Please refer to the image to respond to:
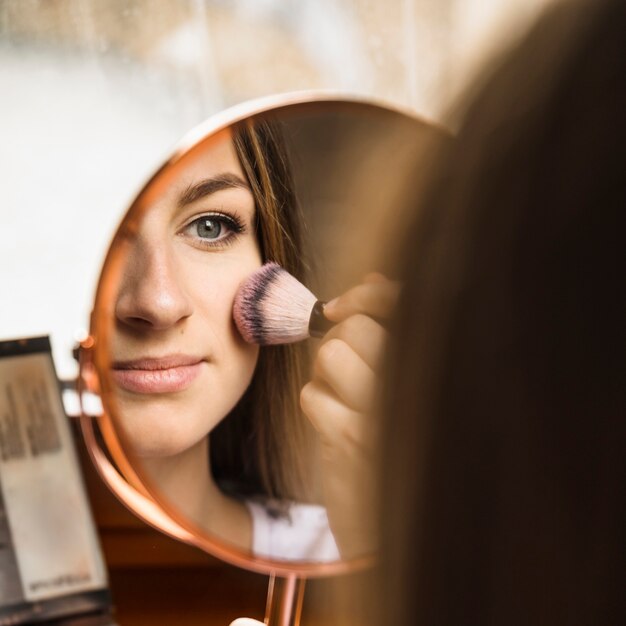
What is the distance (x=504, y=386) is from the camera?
0.58 feet

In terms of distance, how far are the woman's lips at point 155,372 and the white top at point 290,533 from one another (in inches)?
3.5

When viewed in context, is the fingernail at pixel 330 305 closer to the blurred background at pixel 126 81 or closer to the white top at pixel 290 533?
the white top at pixel 290 533

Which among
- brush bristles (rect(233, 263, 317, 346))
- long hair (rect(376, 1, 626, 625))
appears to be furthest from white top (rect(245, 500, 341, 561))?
long hair (rect(376, 1, 626, 625))

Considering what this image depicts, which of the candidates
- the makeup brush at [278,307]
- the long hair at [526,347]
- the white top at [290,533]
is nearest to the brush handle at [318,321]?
the makeup brush at [278,307]

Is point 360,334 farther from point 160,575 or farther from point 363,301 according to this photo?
point 160,575

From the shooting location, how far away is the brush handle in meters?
0.40

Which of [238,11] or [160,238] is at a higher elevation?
[238,11]

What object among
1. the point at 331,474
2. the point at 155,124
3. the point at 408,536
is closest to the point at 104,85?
the point at 155,124

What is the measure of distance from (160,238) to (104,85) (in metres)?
0.29

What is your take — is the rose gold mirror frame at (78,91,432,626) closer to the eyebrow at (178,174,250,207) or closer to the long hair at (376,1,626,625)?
the eyebrow at (178,174,250,207)

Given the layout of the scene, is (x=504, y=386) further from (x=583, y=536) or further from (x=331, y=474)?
(x=331, y=474)

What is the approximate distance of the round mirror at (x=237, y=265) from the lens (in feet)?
1.34

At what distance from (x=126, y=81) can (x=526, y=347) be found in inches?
21.4

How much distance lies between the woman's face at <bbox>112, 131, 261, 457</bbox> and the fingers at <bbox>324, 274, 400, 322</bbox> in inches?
1.9
